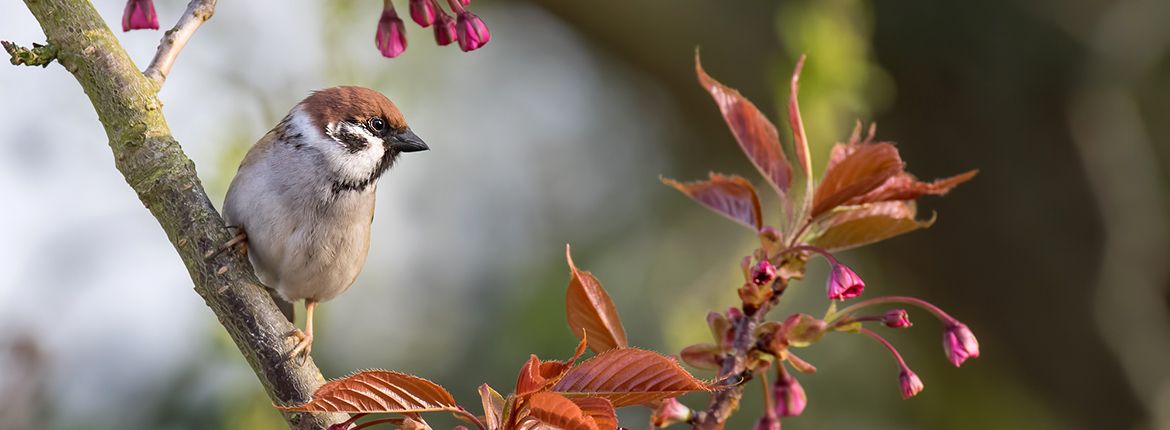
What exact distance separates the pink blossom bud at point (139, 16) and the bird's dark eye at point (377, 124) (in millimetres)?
1361

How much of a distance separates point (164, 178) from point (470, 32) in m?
0.56

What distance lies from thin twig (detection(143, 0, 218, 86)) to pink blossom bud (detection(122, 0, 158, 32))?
269 mm

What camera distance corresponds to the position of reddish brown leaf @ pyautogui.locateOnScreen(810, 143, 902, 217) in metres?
1.67

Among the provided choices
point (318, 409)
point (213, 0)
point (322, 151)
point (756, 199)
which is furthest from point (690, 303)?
point (318, 409)

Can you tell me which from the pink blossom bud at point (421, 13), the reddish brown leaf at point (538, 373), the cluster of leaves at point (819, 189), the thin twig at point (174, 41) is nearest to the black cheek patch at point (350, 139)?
the thin twig at point (174, 41)

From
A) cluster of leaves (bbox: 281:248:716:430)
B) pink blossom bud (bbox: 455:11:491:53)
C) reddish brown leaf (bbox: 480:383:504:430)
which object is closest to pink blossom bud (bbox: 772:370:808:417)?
cluster of leaves (bbox: 281:248:716:430)

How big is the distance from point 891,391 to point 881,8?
96.4 inches

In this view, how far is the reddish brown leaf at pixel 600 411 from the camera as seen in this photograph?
4.09 feet

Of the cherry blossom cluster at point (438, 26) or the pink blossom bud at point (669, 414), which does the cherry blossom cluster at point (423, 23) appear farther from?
the pink blossom bud at point (669, 414)

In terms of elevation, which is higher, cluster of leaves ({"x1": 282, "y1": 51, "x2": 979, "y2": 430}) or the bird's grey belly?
cluster of leaves ({"x1": 282, "y1": 51, "x2": 979, "y2": 430})

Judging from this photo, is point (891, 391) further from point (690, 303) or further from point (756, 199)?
point (756, 199)

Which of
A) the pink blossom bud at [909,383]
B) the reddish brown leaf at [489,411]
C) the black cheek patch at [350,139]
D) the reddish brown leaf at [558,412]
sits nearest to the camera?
the reddish brown leaf at [558,412]

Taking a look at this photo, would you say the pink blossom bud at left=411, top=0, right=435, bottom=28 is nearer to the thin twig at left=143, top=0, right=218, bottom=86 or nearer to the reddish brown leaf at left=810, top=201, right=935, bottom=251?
the thin twig at left=143, top=0, right=218, bottom=86

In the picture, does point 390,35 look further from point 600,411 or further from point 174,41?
point 600,411
